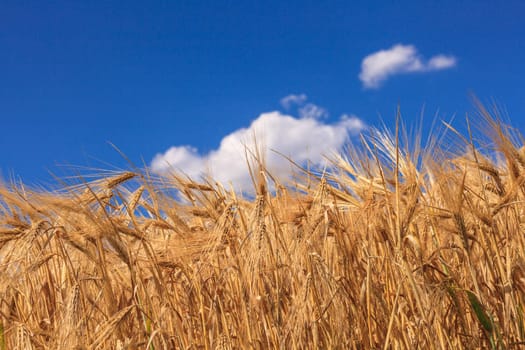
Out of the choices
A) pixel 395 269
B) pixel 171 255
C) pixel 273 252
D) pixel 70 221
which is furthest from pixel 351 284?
pixel 70 221

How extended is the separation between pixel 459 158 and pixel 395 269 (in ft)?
3.41

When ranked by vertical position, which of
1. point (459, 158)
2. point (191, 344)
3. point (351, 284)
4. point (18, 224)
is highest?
point (459, 158)

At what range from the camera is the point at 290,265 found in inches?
101

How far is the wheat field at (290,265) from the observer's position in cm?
227

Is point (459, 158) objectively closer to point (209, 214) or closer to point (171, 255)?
point (209, 214)

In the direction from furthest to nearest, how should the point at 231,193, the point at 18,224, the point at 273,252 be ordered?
the point at 231,193 → the point at 18,224 → the point at 273,252

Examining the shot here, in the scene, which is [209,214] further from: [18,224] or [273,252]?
[18,224]

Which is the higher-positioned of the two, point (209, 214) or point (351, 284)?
point (209, 214)

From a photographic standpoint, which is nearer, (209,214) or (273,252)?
(273,252)

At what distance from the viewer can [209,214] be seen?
3.06 m

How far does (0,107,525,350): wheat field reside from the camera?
2.27m

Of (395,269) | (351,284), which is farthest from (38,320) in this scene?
(395,269)

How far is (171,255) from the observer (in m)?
2.94

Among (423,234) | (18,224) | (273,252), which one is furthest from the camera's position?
(423,234)
